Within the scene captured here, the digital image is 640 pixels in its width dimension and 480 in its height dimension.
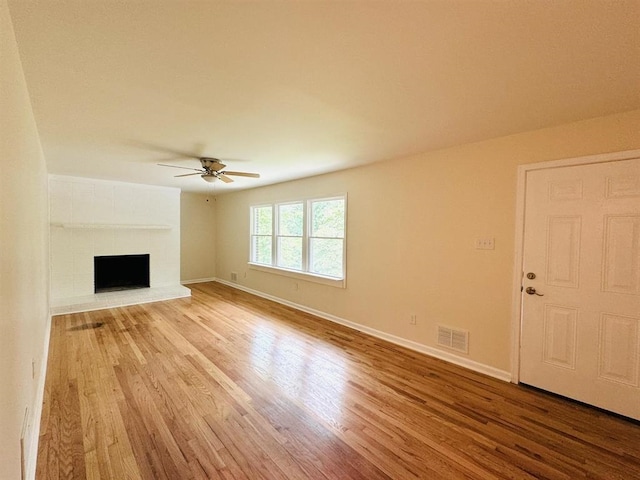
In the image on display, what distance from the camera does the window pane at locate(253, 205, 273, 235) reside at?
6218 mm

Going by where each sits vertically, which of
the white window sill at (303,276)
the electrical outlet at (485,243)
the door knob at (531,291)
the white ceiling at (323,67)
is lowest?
the white window sill at (303,276)

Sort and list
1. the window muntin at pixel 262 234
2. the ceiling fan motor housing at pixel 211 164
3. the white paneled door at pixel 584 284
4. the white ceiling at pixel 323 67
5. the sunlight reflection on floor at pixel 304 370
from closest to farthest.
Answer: the white ceiling at pixel 323 67, the white paneled door at pixel 584 284, the sunlight reflection on floor at pixel 304 370, the ceiling fan motor housing at pixel 211 164, the window muntin at pixel 262 234

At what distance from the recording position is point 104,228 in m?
5.39

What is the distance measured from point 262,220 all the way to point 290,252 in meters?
1.26

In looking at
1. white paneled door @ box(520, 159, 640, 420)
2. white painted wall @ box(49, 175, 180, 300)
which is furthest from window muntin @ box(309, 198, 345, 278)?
white painted wall @ box(49, 175, 180, 300)

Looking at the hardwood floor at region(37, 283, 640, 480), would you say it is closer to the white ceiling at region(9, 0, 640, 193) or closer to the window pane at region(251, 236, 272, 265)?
the white ceiling at region(9, 0, 640, 193)

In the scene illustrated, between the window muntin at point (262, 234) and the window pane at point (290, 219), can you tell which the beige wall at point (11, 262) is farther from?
the window muntin at point (262, 234)

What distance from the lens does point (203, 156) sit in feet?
11.9

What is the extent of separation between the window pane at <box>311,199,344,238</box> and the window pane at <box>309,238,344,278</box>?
0.38ft

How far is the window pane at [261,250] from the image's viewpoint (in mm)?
6250

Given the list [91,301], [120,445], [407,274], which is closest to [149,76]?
[120,445]

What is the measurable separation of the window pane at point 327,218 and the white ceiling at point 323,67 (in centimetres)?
177

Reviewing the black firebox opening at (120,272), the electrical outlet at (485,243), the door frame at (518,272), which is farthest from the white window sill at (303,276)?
the black firebox opening at (120,272)

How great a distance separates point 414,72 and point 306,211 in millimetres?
3502
